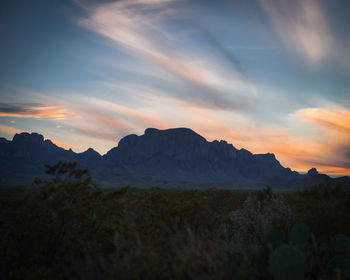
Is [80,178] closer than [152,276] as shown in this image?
Result: No

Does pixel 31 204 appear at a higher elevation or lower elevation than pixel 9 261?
higher

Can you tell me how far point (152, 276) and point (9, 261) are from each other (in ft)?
15.6

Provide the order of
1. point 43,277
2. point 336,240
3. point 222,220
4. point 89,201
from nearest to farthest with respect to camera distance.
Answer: point 43,277 < point 336,240 < point 89,201 < point 222,220

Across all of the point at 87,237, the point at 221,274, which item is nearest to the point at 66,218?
the point at 87,237

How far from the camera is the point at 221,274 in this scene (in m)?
4.95

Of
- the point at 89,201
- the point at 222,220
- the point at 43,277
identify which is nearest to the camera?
the point at 43,277

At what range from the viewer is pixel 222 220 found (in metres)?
15.4

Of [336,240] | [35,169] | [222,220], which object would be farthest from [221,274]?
[35,169]

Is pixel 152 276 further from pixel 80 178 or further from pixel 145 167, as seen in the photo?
pixel 145 167

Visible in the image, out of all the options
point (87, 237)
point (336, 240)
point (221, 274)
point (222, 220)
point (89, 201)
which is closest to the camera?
point (221, 274)

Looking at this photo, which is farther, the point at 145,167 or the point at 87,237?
the point at 145,167

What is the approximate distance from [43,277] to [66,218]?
2.10m

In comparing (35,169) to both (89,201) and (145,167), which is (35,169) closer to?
(145,167)

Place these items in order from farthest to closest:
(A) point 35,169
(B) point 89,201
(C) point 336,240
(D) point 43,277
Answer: (A) point 35,169
(B) point 89,201
(C) point 336,240
(D) point 43,277
